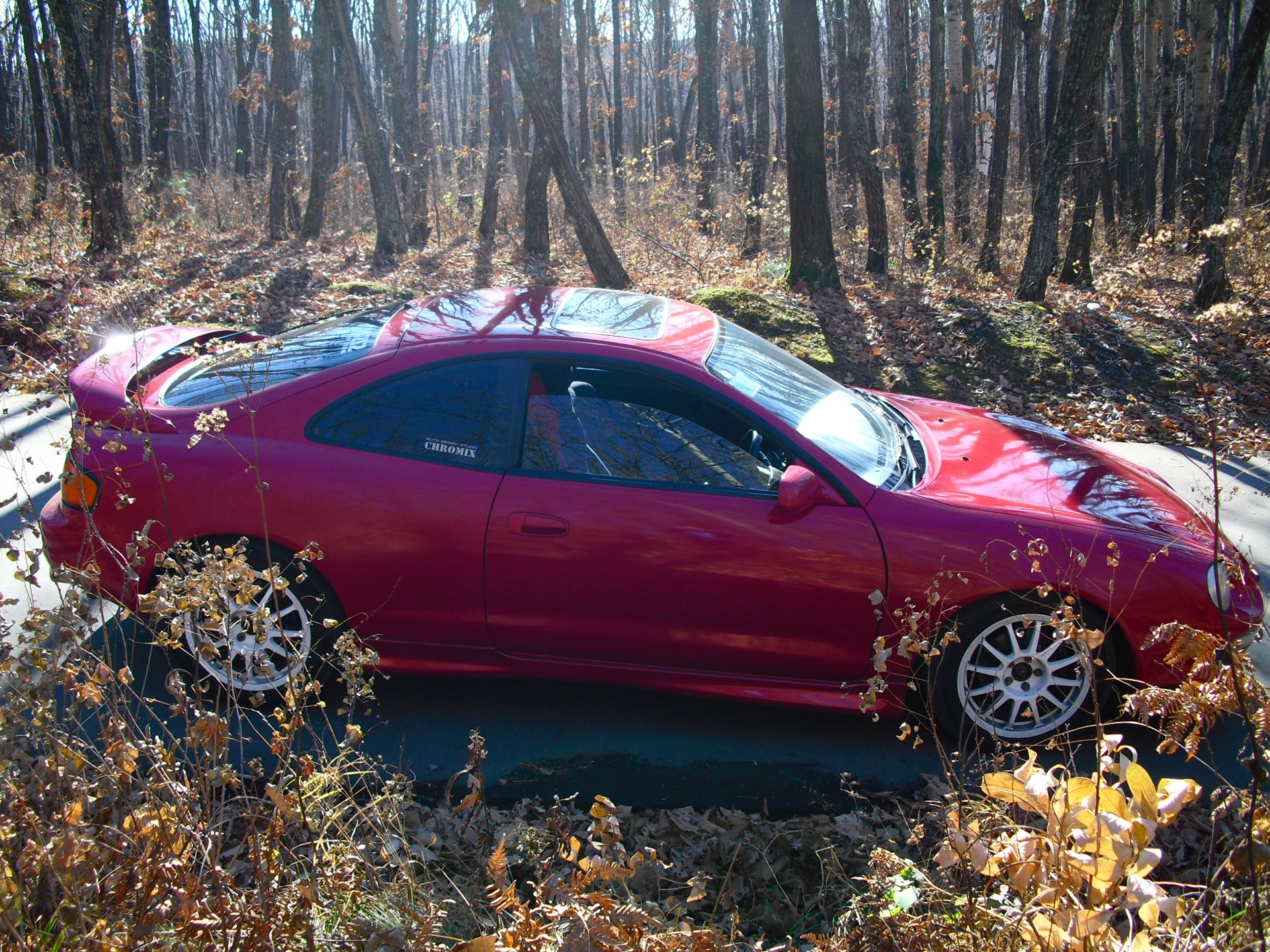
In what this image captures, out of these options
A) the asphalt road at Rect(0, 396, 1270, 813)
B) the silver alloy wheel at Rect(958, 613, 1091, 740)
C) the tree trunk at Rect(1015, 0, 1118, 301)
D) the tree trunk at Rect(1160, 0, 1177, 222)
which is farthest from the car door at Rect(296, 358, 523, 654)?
the tree trunk at Rect(1160, 0, 1177, 222)

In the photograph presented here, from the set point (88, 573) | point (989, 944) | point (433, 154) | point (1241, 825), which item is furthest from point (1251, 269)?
point (433, 154)

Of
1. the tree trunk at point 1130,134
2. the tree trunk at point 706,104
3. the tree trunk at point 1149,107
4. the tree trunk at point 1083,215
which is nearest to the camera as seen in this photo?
the tree trunk at point 1083,215

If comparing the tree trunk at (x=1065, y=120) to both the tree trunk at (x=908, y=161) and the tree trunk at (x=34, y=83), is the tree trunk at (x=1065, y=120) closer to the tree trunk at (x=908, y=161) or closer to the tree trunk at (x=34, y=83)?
the tree trunk at (x=908, y=161)

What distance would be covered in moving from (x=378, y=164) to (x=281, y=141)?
469 centimetres

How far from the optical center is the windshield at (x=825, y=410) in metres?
3.71

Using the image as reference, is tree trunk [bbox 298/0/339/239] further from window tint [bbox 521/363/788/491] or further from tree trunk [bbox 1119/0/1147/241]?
tree trunk [bbox 1119/0/1147/241]

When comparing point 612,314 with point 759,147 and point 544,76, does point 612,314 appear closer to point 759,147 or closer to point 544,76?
point 544,76

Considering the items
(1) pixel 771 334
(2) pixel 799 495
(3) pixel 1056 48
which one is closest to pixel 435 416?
(2) pixel 799 495

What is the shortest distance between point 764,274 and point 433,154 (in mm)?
11729

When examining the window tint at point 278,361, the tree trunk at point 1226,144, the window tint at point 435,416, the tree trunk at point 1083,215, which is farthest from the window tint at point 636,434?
the tree trunk at point 1083,215

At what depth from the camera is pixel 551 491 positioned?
350cm

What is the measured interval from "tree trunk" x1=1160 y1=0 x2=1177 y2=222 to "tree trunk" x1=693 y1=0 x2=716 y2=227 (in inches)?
321

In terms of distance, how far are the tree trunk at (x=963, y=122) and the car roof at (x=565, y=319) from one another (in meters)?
11.7

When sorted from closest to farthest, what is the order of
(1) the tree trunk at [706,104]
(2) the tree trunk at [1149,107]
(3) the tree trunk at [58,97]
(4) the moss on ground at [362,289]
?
(4) the moss on ground at [362,289] → (1) the tree trunk at [706,104] → (2) the tree trunk at [1149,107] → (3) the tree trunk at [58,97]
